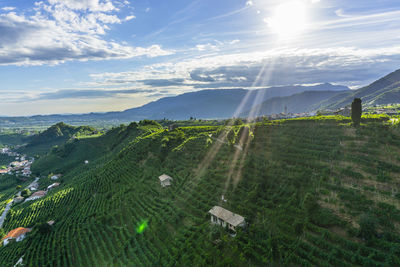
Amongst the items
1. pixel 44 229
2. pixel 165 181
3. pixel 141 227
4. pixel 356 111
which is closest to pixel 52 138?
pixel 44 229

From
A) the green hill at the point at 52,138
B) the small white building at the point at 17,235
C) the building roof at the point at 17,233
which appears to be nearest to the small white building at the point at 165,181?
the small white building at the point at 17,235

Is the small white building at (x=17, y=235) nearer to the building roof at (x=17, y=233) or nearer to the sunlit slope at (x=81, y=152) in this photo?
the building roof at (x=17, y=233)

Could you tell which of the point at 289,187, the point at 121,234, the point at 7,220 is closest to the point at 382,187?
the point at 289,187

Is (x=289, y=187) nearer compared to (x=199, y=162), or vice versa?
(x=289, y=187)

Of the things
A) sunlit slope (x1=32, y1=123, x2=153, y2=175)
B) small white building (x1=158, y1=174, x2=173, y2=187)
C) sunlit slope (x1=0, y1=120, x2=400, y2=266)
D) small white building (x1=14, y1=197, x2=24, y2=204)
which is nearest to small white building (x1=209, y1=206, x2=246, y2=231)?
sunlit slope (x1=0, y1=120, x2=400, y2=266)

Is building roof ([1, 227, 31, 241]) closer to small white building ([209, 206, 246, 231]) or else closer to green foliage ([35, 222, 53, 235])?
green foliage ([35, 222, 53, 235])

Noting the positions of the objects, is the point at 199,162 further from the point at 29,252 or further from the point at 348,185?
the point at 29,252
